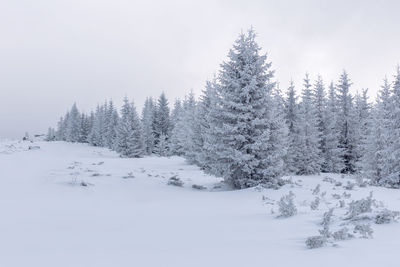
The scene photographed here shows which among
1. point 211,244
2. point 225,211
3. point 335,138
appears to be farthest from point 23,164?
point 335,138

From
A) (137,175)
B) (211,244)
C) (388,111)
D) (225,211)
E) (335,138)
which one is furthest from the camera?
(335,138)

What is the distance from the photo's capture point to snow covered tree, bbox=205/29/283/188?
51.1 feet

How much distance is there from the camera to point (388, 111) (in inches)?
1062

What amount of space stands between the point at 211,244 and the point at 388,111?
25704 millimetres

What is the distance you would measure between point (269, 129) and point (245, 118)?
4.36 feet

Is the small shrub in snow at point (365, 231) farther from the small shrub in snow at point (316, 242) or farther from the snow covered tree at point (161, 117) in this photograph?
the snow covered tree at point (161, 117)

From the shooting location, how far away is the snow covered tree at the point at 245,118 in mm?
15570

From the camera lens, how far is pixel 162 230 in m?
7.58

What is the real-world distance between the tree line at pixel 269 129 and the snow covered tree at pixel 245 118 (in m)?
0.05

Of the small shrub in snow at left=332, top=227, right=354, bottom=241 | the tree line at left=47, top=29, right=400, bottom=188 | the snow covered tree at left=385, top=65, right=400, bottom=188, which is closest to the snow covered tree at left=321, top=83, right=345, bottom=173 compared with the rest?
the tree line at left=47, top=29, right=400, bottom=188

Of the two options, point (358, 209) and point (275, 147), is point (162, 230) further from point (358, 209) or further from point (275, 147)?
point (275, 147)

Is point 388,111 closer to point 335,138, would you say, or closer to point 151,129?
point 335,138

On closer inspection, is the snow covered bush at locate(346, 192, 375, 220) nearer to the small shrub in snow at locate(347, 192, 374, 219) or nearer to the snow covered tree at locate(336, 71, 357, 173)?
the small shrub in snow at locate(347, 192, 374, 219)

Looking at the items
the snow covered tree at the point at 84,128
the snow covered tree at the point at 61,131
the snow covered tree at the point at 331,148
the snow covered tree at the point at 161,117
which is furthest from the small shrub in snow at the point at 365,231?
the snow covered tree at the point at 61,131
